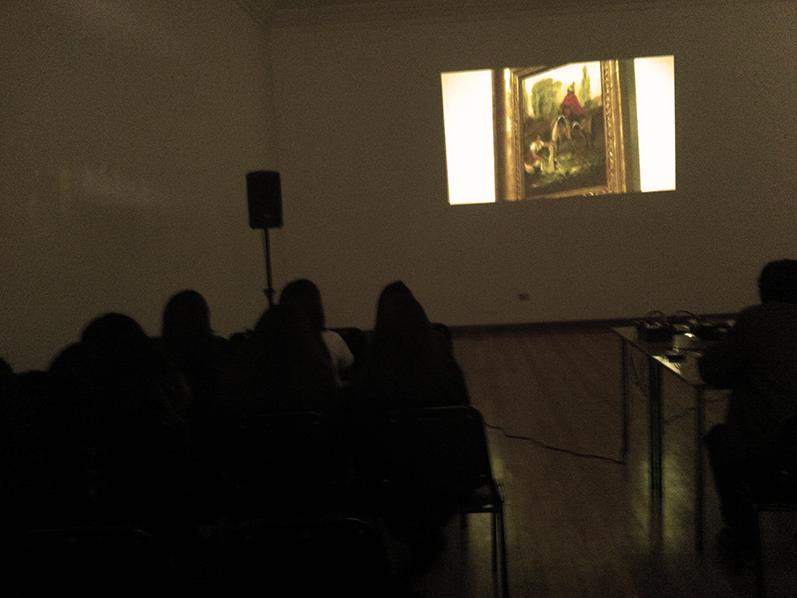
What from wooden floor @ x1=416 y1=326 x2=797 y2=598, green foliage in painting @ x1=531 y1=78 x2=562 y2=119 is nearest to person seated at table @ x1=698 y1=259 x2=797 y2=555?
wooden floor @ x1=416 y1=326 x2=797 y2=598

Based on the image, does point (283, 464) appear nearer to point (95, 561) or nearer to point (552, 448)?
point (95, 561)

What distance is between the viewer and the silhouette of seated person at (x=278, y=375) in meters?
3.03

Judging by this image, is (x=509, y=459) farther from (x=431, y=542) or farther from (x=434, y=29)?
(x=434, y=29)

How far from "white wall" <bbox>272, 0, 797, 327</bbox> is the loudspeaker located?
2426mm

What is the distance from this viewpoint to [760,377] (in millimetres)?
2961

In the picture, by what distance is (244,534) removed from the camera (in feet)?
5.96

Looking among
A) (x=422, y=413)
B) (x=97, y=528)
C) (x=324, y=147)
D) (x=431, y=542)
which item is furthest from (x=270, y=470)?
(x=324, y=147)

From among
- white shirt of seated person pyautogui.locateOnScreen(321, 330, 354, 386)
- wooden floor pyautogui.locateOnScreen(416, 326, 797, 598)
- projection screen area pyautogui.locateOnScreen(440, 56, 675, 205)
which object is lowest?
wooden floor pyautogui.locateOnScreen(416, 326, 797, 598)

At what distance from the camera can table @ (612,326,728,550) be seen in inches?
132

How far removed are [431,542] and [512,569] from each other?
353mm

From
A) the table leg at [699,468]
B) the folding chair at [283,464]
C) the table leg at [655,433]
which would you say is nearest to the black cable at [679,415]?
the table leg at [655,433]

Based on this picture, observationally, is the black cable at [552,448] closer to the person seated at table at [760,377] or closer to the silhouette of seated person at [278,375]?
→ the person seated at table at [760,377]

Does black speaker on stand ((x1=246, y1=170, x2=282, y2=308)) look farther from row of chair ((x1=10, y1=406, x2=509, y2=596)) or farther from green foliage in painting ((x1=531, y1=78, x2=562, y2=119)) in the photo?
row of chair ((x1=10, y1=406, x2=509, y2=596))

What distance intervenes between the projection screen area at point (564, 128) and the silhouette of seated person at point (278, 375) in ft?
21.1
